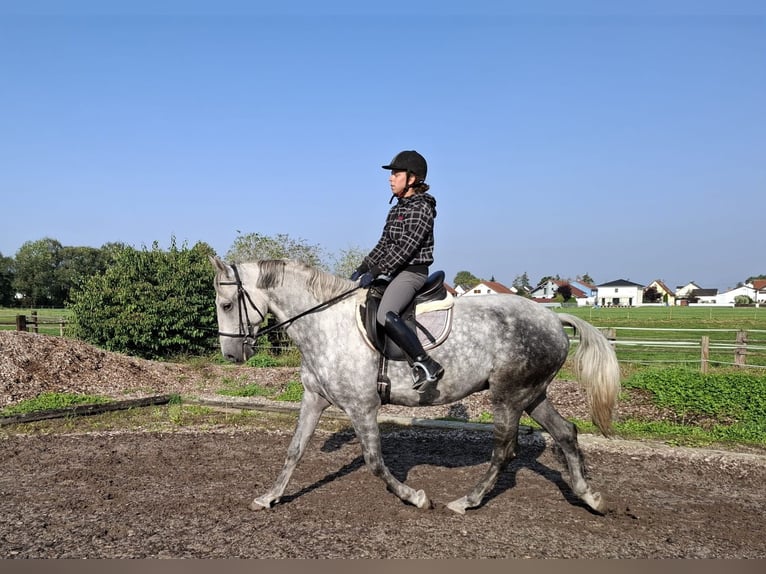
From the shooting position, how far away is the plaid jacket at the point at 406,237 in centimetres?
506

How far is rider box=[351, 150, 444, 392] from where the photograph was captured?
500 cm

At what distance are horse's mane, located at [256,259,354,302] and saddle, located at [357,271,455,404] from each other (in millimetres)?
281

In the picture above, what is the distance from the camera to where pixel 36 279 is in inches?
3243

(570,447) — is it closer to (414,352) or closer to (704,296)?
(414,352)

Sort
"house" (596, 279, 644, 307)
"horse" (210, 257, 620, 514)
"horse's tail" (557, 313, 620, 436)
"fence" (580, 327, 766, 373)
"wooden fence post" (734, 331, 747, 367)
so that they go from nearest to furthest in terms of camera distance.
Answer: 1. "horse" (210, 257, 620, 514)
2. "horse's tail" (557, 313, 620, 436)
3. "fence" (580, 327, 766, 373)
4. "wooden fence post" (734, 331, 747, 367)
5. "house" (596, 279, 644, 307)

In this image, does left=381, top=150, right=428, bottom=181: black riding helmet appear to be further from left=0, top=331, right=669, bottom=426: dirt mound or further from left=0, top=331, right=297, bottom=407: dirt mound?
left=0, top=331, right=297, bottom=407: dirt mound

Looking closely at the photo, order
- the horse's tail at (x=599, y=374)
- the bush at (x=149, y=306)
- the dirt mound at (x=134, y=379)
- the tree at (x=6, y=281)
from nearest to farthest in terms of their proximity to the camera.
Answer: the horse's tail at (x=599, y=374)
the dirt mound at (x=134, y=379)
the bush at (x=149, y=306)
the tree at (x=6, y=281)

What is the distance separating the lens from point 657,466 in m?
6.88

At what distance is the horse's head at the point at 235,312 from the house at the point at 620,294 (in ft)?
440

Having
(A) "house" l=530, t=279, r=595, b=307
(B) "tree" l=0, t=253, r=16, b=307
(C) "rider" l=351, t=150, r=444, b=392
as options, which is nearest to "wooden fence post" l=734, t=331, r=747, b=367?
(C) "rider" l=351, t=150, r=444, b=392

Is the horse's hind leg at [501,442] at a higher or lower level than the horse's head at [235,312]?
lower

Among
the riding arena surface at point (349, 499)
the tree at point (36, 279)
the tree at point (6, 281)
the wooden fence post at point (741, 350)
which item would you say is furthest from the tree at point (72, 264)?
the riding arena surface at point (349, 499)

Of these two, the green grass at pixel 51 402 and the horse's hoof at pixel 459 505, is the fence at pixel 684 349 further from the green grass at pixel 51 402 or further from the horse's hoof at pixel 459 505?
the horse's hoof at pixel 459 505

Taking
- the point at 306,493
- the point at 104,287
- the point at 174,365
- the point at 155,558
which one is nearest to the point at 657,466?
the point at 306,493
